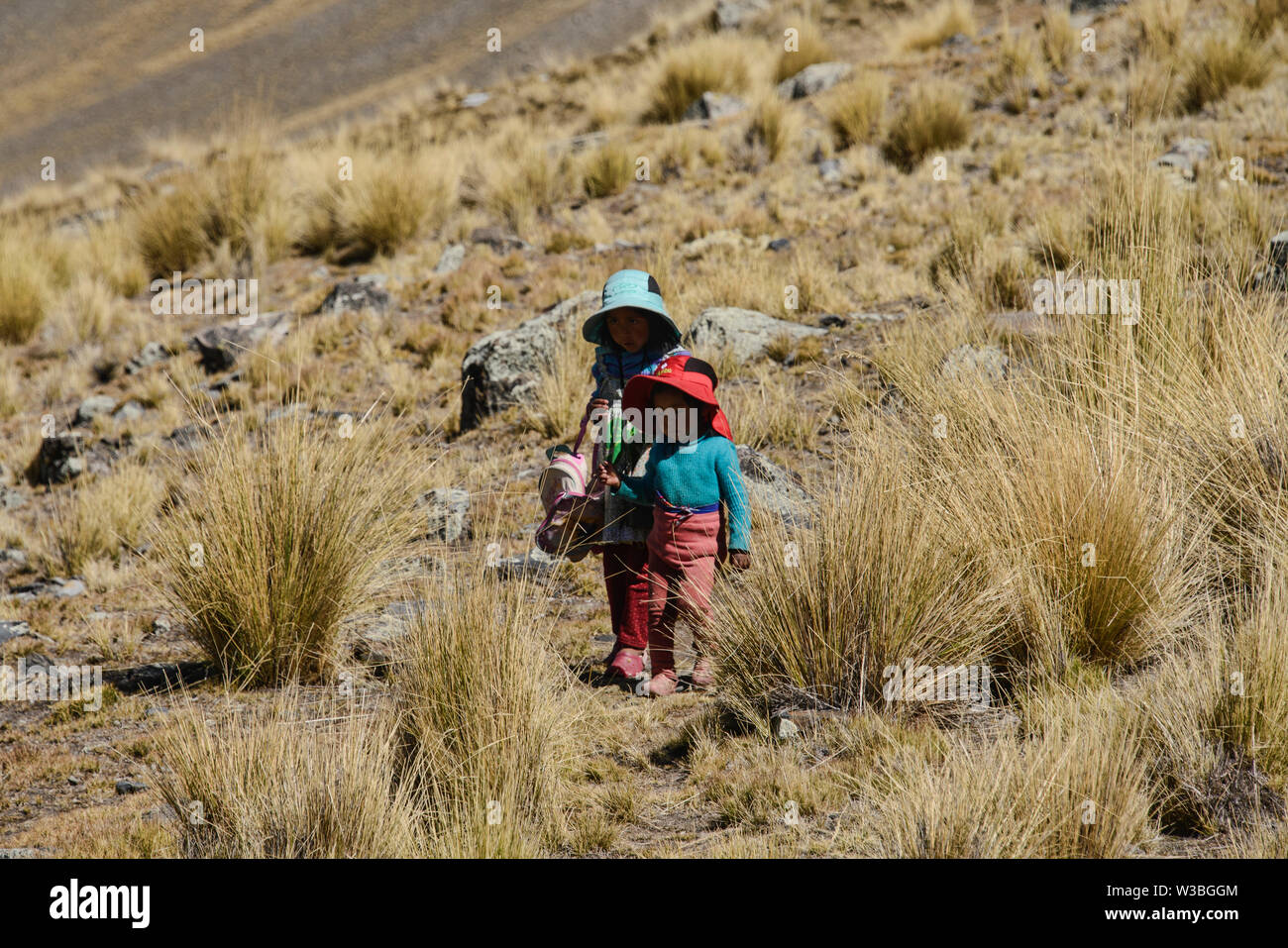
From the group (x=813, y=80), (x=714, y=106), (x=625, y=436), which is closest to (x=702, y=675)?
(x=625, y=436)

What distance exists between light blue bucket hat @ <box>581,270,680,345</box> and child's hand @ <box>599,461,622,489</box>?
0.53 meters

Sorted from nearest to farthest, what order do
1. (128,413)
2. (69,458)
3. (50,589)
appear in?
(50,589), (69,458), (128,413)

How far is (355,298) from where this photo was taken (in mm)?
10938

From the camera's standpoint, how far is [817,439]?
6824mm

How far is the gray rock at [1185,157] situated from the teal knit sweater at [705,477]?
671cm

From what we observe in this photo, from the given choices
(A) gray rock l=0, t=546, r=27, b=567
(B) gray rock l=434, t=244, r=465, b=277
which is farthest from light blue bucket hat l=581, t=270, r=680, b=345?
(B) gray rock l=434, t=244, r=465, b=277

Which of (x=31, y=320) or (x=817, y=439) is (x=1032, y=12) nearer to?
(x=817, y=439)

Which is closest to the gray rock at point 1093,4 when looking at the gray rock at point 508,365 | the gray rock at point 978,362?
the gray rock at point 508,365

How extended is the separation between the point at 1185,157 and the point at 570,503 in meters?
7.89

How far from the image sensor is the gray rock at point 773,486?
5.51 meters

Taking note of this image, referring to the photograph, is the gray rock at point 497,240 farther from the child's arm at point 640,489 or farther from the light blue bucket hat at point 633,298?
the child's arm at point 640,489

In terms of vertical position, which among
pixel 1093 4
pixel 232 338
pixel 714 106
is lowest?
pixel 232 338

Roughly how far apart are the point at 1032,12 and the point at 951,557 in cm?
1636

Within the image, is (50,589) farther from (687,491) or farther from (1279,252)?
(1279,252)
